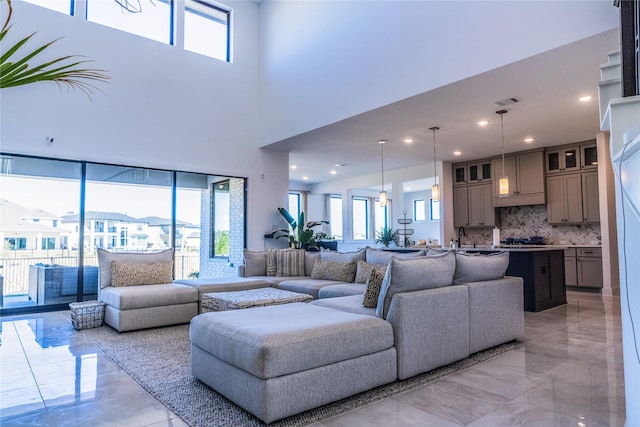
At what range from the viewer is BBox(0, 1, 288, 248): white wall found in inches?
224

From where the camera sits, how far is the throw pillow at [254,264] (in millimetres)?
6242

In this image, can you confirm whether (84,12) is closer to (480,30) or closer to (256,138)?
(256,138)

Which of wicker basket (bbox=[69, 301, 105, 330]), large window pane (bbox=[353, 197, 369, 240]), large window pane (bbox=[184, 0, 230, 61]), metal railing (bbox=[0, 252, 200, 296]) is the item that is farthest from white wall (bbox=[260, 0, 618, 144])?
large window pane (bbox=[353, 197, 369, 240])

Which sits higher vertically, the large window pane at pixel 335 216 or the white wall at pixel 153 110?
the white wall at pixel 153 110

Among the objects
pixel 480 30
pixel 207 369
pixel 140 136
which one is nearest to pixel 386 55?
pixel 480 30

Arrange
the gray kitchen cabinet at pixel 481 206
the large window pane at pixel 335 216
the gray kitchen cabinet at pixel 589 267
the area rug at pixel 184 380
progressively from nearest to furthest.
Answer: the area rug at pixel 184 380 → the gray kitchen cabinet at pixel 589 267 → the gray kitchen cabinet at pixel 481 206 → the large window pane at pixel 335 216

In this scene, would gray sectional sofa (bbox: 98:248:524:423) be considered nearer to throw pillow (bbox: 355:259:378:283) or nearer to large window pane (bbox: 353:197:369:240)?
throw pillow (bbox: 355:259:378:283)

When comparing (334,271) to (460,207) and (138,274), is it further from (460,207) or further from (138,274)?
(460,207)

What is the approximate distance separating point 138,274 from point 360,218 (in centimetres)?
915

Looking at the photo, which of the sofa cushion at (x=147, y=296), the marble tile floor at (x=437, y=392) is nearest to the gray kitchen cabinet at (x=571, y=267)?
the marble tile floor at (x=437, y=392)

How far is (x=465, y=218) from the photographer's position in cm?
930

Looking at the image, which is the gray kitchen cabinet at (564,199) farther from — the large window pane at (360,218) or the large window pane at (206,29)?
the large window pane at (206,29)

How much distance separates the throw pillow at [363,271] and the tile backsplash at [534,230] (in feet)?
16.8

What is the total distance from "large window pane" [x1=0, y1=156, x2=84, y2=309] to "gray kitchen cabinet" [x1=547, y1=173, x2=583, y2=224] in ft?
27.2
